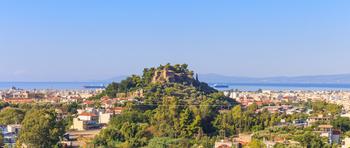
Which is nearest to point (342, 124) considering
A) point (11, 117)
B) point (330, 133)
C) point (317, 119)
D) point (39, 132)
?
point (317, 119)

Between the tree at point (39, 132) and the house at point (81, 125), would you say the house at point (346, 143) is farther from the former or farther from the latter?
the house at point (81, 125)

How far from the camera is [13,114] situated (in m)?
24.1

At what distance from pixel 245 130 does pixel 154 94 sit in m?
10.0

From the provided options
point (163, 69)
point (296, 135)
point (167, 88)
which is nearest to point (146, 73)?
point (163, 69)

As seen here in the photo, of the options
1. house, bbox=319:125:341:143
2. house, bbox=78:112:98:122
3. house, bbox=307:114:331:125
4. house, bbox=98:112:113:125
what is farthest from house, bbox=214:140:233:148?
house, bbox=78:112:98:122

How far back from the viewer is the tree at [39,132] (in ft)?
52.0

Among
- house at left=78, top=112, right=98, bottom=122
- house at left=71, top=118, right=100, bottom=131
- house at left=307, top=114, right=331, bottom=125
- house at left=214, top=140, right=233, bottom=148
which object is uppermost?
house at left=307, top=114, right=331, bottom=125

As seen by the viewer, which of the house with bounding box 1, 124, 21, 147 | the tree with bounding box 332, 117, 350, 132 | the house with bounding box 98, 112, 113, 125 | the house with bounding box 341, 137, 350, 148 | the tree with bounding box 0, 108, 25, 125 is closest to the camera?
the house with bounding box 341, 137, 350, 148

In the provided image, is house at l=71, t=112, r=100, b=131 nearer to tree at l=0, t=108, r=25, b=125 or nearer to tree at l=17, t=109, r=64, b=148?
tree at l=0, t=108, r=25, b=125

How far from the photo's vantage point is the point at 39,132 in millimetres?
15930

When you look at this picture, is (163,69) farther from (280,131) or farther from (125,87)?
(280,131)

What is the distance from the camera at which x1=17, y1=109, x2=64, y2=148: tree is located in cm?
1585

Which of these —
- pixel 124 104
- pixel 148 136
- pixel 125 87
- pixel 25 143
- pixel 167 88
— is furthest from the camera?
pixel 125 87

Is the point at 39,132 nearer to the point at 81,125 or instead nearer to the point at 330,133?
the point at 81,125
